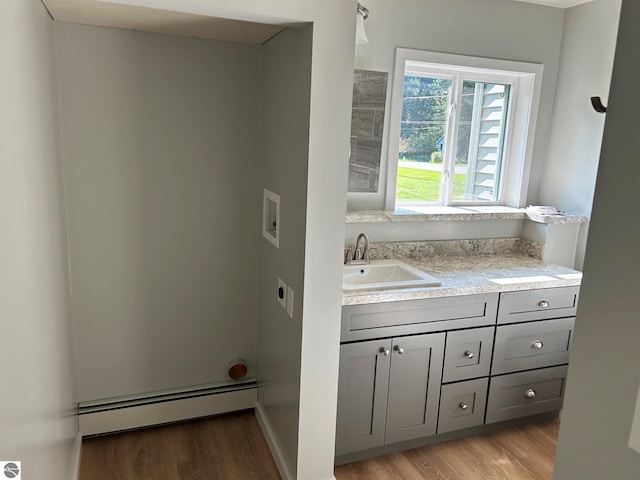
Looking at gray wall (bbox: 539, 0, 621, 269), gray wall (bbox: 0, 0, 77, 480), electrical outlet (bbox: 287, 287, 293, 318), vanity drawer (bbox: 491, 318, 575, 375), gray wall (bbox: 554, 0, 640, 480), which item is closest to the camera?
gray wall (bbox: 554, 0, 640, 480)

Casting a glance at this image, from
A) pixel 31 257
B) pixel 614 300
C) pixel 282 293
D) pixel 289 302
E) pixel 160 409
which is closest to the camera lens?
pixel 614 300

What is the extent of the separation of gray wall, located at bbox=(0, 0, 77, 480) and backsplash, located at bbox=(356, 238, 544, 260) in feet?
5.71

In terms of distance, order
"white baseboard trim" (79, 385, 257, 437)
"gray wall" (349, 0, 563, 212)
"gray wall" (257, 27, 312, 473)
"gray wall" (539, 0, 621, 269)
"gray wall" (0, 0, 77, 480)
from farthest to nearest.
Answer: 1. "gray wall" (539, 0, 621, 269)
2. "gray wall" (349, 0, 563, 212)
3. "white baseboard trim" (79, 385, 257, 437)
4. "gray wall" (257, 27, 312, 473)
5. "gray wall" (0, 0, 77, 480)

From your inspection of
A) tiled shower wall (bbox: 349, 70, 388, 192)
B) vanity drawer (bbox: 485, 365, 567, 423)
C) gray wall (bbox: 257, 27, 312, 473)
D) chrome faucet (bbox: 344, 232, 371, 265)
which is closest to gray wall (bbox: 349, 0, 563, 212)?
tiled shower wall (bbox: 349, 70, 388, 192)

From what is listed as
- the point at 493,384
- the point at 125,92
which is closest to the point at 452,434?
the point at 493,384

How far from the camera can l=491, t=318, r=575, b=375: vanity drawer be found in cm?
263

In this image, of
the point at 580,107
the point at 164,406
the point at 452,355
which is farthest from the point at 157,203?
the point at 580,107

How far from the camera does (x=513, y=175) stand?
11.0ft

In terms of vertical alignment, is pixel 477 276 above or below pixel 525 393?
above

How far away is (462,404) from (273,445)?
3.27 feet

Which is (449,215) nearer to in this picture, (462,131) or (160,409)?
(462,131)

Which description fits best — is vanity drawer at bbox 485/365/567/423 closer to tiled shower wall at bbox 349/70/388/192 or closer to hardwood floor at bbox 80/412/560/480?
hardwood floor at bbox 80/412/560/480

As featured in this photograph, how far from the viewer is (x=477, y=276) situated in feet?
8.80

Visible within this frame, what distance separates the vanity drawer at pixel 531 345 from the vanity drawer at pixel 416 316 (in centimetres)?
15
